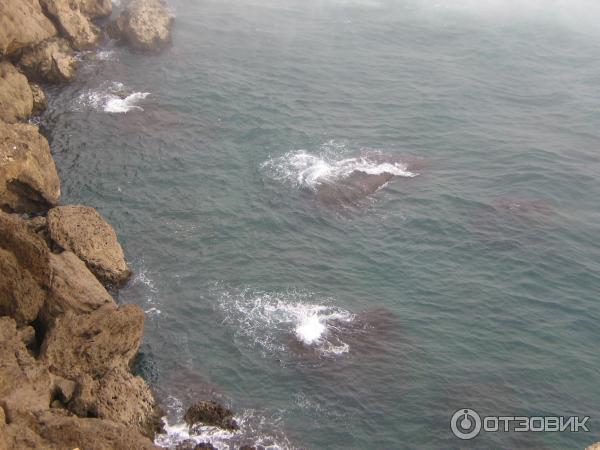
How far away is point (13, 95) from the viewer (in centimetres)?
5984

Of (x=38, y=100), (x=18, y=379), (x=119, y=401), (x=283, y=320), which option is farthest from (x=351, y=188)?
(x=18, y=379)

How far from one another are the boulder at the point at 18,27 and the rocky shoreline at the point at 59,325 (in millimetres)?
15297

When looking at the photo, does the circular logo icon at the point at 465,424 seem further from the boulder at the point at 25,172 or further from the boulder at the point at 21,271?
the boulder at the point at 25,172

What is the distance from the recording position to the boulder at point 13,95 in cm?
5856

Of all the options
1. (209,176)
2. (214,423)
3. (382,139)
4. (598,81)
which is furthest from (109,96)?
(598,81)

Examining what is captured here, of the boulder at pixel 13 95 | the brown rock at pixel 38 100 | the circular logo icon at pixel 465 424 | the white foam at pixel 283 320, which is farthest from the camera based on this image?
the brown rock at pixel 38 100

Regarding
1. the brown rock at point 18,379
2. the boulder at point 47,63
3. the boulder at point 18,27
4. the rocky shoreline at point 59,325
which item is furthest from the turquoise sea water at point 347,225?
the brown rock at point 18,379

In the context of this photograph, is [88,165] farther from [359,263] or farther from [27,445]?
[27,445]

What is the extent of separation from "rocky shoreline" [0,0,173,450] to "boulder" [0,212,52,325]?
0.18 feet

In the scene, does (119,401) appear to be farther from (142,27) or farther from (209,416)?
(142,27)

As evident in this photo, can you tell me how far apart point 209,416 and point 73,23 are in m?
55.0

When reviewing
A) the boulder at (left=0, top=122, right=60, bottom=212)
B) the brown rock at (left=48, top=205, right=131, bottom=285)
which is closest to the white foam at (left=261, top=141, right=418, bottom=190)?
the brown rock at (left=48, top=205, right=131, bottom=285)

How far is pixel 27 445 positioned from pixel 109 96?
155 feet

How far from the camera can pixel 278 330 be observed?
43938 mm
